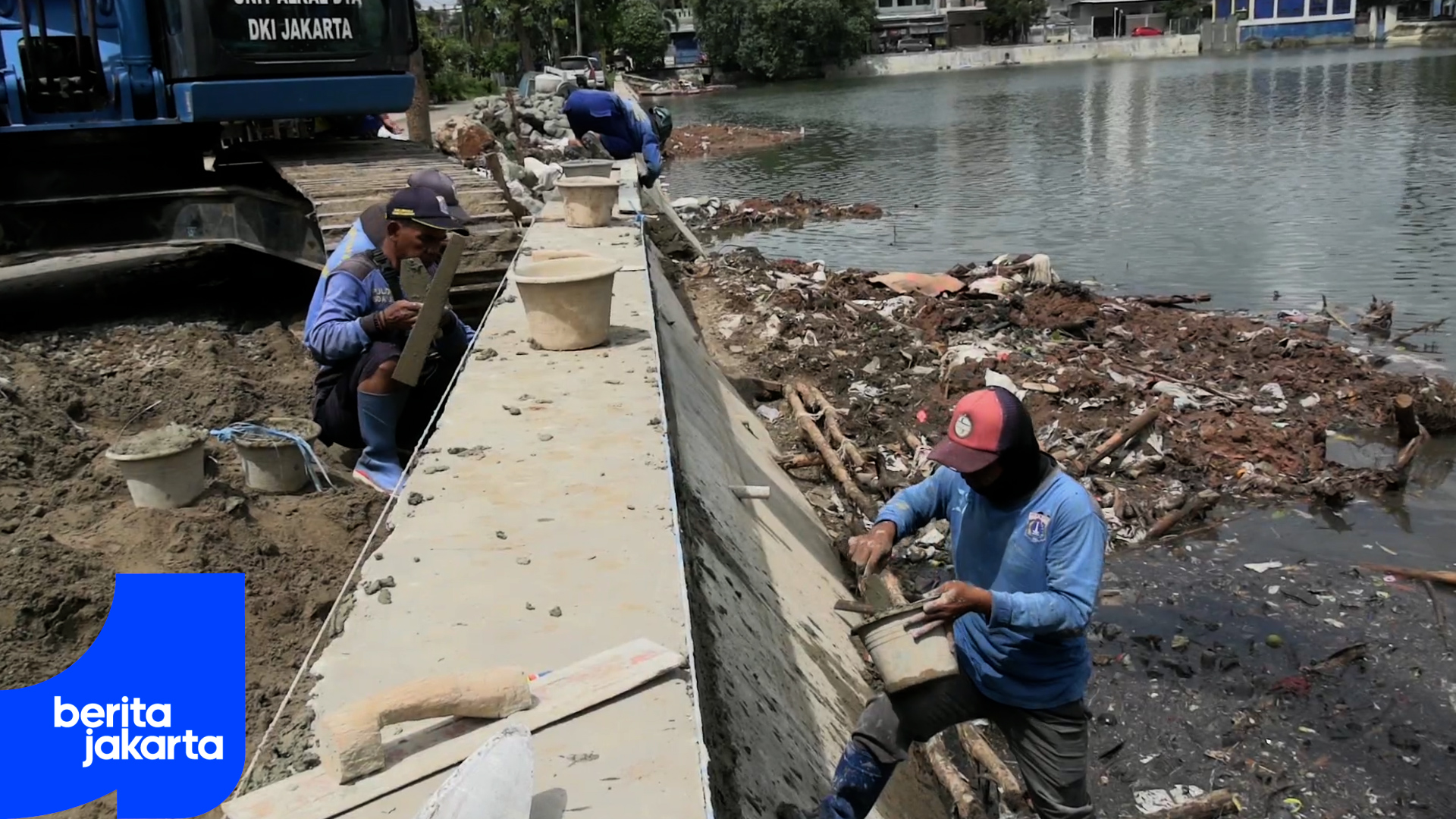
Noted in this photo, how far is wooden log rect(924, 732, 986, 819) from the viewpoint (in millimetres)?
4664

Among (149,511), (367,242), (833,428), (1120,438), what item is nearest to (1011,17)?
(1120,438)

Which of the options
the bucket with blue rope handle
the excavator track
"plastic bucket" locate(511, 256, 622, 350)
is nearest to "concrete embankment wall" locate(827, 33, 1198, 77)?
the excavator track

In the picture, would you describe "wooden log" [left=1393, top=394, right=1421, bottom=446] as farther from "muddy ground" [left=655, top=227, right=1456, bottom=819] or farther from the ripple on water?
the ripple on water

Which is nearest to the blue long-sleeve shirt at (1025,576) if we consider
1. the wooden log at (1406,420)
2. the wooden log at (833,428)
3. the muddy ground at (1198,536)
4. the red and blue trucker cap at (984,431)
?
the red and blue trucker cap at (984,431)

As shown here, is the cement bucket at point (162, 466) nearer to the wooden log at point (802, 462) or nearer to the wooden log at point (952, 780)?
the wooden log at point (952, 780)

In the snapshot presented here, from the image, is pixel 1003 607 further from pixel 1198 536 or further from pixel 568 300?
pixel 1198 536

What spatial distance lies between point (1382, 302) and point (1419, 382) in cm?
360

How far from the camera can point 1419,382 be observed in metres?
10.7

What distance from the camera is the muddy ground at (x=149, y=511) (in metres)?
3.85

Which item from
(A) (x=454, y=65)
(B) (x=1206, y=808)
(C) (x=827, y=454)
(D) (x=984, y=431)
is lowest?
(B) (x=1206, y=808)

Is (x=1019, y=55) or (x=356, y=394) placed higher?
(x=1019, y=55)

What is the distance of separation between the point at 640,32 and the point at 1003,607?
74649 millimetres

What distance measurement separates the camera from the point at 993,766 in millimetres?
5008

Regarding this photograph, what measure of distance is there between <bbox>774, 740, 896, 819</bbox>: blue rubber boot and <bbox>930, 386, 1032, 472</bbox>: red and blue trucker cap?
1.00m
